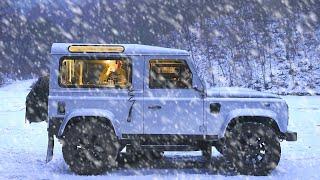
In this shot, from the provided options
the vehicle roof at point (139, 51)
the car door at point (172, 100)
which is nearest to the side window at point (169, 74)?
the car door at point (172, 100)

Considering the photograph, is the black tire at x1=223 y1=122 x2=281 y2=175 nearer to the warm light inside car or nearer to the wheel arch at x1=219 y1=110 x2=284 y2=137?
the wheel arch at x1=219 y1=110 x2=284 y2=137

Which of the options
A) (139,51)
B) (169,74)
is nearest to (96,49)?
(139,51)

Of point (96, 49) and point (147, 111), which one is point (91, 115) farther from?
point (96, 49)

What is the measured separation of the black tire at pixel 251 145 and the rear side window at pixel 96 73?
211 cm

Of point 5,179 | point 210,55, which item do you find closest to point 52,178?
point 5,179

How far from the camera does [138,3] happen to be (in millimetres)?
85188

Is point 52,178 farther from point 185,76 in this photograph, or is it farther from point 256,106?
point 256,106

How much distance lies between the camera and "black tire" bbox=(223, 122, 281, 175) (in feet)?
28.8

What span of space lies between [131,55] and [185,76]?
104 cm

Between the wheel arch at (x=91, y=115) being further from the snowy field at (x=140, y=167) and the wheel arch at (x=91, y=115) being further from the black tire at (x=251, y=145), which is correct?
the black tire at (x=251, y=145)

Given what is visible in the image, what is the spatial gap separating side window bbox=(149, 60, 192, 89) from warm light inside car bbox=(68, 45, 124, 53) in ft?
2.10

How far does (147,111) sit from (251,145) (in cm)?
196

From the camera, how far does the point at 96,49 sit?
8.86 m

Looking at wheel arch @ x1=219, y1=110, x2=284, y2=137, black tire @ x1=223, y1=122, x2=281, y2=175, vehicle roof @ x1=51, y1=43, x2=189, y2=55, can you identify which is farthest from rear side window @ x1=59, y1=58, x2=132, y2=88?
black tire @ x1=223, y1=122, x2=281, y2=175
